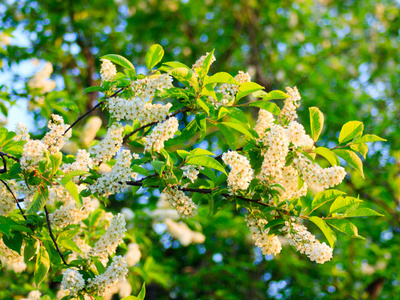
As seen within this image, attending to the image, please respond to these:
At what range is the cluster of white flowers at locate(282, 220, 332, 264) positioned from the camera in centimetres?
221

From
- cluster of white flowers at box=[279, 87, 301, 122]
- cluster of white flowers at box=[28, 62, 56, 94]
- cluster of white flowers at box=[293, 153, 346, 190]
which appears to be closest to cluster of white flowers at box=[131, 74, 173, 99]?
cluster of white flowers at box=[279, 87, 301, 122]

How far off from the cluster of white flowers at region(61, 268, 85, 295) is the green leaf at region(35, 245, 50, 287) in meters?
0.18

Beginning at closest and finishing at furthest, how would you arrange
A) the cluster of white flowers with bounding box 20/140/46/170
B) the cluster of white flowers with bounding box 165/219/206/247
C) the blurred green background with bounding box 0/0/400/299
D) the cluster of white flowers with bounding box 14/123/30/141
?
1. the cluster of white flowers with bounding box 20/140/46/170
2. the cluster of white flowers with bounding box 14/123/30/141
3. the cluster of white flowers with bounding box 165/219/206/247
4. the blurred green background with bounding box 0/0/400/299

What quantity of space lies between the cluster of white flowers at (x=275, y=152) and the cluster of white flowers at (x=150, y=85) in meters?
0.66

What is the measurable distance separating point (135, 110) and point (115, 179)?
415 millimetres

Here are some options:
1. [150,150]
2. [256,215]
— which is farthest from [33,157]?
[256,215]

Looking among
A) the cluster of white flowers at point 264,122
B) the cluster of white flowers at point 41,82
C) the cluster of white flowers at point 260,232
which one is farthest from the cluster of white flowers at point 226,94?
the cluster of white flowers at point 41,82

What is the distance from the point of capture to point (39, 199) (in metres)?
2.01

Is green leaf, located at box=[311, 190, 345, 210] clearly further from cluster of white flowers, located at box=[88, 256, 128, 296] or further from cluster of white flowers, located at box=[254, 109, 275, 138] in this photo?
cluster of white flowers, located at box=[88, 256, 128, 296]

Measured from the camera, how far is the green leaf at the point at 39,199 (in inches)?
77.3

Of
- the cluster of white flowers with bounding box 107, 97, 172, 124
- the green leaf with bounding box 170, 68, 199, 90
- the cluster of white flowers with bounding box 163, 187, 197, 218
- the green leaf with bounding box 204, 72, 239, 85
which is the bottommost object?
the cluster of white flowers with bounding box 163, 187, 197, 218

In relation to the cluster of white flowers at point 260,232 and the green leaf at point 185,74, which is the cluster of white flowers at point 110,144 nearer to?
the green leaf at point 185,74

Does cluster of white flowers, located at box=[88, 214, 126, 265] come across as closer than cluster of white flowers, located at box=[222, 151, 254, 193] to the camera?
No

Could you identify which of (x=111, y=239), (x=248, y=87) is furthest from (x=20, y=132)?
(x=248, y=87)
